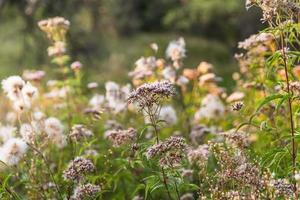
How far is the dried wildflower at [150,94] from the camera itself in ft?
12.1

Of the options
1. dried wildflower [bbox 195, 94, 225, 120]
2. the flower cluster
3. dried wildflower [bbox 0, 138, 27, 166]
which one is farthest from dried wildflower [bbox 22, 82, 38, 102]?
dried wildflower [bbox 195, 94, 225, 120]

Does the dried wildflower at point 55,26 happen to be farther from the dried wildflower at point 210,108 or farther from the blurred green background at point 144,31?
the blurred green background at point 144,31

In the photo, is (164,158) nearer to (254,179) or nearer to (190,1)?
(254,179)

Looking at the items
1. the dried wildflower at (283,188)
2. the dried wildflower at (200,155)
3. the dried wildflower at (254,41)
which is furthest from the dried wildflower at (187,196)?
the dried wildflower at (283,188)

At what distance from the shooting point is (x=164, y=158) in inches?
147

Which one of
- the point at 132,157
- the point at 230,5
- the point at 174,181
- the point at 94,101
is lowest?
the point at 174,181

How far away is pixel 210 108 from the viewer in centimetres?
693

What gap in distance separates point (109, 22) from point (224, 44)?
7.36 m

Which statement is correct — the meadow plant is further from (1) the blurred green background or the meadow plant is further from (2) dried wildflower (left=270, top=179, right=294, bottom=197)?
(1) the blurred green background

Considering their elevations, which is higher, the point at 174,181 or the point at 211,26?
the point at 211,26

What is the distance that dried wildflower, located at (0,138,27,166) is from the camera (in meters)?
4.84

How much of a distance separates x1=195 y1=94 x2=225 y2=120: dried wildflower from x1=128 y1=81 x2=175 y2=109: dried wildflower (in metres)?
3.17

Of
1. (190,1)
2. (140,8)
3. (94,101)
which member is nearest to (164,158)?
(94,101)

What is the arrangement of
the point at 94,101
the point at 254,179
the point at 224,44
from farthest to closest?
1. the point at 224,44
2. the point at 94,101
3. the point at 254,179
